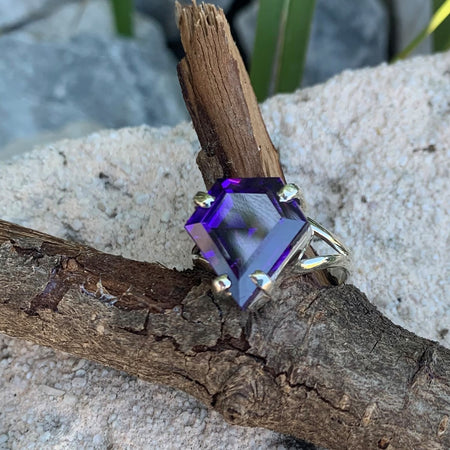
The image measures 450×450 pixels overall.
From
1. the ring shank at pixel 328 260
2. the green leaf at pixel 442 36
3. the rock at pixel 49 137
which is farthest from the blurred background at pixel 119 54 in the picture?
the ring shank at pixel 328 260

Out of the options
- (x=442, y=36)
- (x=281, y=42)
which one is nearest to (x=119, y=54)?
(x=281, y=42)

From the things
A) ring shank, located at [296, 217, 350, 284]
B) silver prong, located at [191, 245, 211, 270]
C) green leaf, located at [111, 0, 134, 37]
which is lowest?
green leaf, located at [111, 0, 134, 37]

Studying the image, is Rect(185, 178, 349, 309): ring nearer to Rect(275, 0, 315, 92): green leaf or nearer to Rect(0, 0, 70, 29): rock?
Rect(275, 0, 315, 92): green leaf

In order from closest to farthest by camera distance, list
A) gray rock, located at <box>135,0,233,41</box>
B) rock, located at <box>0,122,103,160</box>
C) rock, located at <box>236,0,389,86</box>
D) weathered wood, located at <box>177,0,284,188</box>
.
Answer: weathered wood, located at <box>177,0,284,188</box>
rock, located at <box>0,122,103,160</box>
rock, located at <box>236,0,389,86</box>
gray rock, located at <box>135,0,233,41</box>

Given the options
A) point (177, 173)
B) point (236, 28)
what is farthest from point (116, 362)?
point (236, 28)

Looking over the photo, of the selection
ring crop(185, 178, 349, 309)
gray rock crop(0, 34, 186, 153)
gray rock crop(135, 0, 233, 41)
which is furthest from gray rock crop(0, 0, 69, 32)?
ring crop(185, 178, 349, 309)

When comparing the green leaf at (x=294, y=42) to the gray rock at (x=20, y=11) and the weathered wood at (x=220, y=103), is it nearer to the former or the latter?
the weathered wood at (x=220, y=103)
